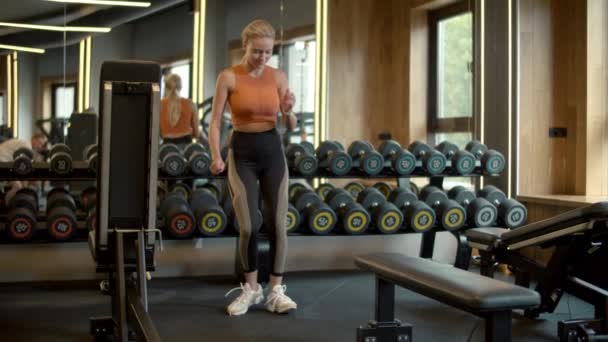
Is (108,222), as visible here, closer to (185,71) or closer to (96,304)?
(96,304)

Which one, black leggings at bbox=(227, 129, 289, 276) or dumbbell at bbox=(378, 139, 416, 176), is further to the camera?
dumbbell at bbox=(378, 139, 416, 176)

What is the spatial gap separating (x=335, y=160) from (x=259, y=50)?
4.26 ft

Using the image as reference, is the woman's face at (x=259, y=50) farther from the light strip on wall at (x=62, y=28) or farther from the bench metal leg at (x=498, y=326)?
the light strip on wall at (x=62, y=28)

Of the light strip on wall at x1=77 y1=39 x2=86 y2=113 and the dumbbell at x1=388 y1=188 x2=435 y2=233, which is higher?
the light strip on wall at x1=77 y1=39 x2=86 y2=113

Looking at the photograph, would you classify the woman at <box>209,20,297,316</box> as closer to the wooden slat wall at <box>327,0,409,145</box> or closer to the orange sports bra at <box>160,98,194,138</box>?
the orange sports bra at <box>160,98,194,138</box>

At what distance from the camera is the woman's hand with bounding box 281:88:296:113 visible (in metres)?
3.36

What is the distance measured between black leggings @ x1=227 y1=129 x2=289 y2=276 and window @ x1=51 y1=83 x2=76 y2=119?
192 centimetres

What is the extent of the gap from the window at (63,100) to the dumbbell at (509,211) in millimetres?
2695

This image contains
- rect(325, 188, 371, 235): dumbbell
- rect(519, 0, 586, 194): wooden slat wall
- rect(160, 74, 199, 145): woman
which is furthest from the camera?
rect(519, 0, 586, 194): wooden slat wall

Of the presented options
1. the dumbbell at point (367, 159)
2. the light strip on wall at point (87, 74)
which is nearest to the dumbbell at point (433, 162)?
the dumbbell at point (367, 159)

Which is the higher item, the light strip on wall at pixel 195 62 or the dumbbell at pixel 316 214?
the light strip on wall at pixel 195 62

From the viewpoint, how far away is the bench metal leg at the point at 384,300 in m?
2.62

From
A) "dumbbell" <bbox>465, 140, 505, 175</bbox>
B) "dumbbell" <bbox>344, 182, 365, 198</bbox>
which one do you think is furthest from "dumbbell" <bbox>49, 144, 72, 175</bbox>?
"dumbbell" <bbox>465, 140, 505, 175</bbox>

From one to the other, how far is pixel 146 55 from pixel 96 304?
2057mm
